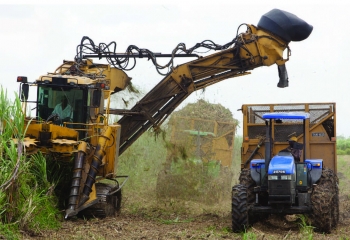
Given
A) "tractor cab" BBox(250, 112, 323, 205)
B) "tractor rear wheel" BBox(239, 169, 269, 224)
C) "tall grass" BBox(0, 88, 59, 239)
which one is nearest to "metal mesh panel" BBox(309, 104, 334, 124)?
"tractor cab" BBox(250, 112, 323, 205)

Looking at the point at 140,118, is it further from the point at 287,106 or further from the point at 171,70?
the point at 287,106

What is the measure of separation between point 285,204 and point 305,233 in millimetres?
1113

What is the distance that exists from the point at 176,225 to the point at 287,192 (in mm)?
2381

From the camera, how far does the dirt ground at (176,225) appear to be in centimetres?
1118

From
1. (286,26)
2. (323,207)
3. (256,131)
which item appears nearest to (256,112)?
(256,131)

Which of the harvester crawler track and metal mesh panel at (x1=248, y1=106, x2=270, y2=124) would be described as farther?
metal mesh panel at (x1=248, y1=106, x2=270, y2=124)

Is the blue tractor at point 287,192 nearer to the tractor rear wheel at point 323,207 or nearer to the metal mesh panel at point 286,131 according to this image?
the tractor rear wheel at point 323,207

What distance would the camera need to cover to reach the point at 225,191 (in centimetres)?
1892

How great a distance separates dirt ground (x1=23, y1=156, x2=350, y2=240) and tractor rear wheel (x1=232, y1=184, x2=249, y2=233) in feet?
0.52

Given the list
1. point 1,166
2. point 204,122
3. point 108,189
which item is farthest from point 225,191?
point 1,166

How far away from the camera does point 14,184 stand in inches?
408

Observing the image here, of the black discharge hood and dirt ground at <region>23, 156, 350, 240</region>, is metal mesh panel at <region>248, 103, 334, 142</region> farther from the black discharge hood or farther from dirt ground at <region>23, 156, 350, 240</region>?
dirt ground at <region>23, 156, 350, 240</region>

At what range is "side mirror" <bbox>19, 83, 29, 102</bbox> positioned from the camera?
13.3 m

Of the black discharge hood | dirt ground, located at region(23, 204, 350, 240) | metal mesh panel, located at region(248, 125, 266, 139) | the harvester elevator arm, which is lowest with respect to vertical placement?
dirt ground, located at region(23, 204, 350, 240)
